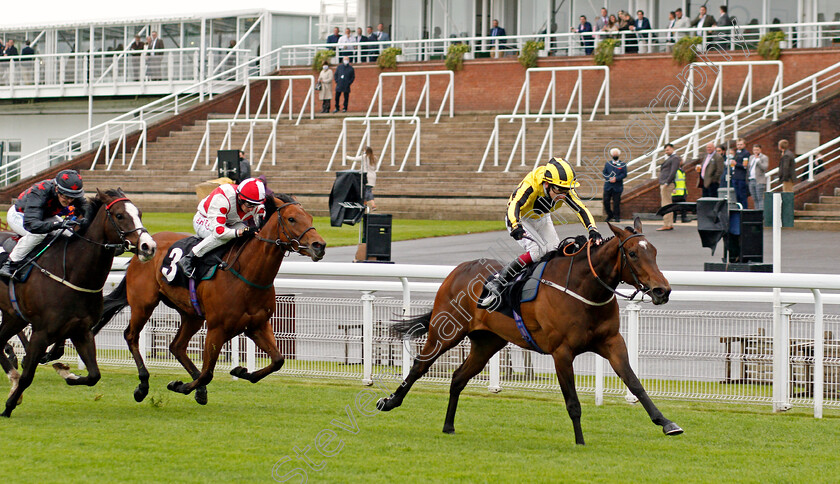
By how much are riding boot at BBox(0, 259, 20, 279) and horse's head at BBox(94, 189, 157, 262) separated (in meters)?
0.87

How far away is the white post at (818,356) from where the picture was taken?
912 centimetres

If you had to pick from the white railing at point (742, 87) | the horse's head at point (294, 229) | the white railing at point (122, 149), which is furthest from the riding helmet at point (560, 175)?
the white railing at point (122, 149)

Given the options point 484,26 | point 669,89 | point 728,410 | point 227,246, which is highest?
point 484,26

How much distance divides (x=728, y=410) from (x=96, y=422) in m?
4.82

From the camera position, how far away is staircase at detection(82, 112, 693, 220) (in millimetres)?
24422

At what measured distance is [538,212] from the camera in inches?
340

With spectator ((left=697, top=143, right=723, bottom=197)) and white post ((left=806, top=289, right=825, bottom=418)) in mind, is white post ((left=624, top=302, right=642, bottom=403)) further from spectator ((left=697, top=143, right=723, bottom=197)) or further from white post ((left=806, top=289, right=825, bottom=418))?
spectator ((left=697, top=143, right=723, bottom=197))

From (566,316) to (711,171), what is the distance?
1348cm

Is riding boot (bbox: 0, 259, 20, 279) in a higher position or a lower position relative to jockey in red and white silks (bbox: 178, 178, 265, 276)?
lower

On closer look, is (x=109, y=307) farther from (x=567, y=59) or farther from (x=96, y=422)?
(x=567, y=59)

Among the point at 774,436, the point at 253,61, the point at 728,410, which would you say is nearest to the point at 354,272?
the point at 728,410

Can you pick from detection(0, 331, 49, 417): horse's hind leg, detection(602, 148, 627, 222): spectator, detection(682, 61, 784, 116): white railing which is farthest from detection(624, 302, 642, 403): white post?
detection(682, 61, 784, 116): white railing

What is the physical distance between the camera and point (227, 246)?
9.46 metres

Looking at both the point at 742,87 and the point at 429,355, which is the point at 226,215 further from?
the point at 742,87
